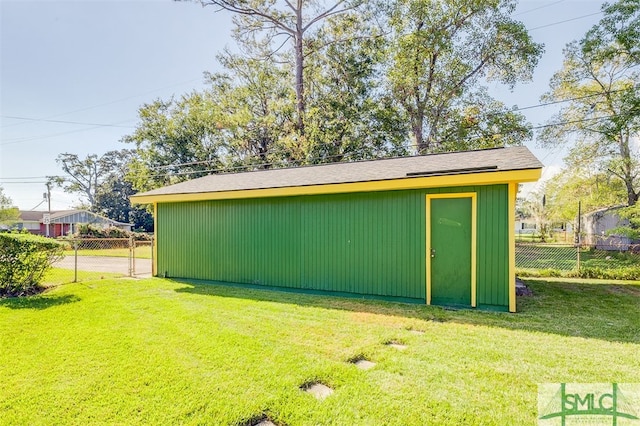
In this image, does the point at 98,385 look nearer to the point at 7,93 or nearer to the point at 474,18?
the point at 7,93

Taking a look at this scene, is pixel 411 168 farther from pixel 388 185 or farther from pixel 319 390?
pixel 319 390

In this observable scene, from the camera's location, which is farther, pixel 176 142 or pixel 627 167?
pixel 176 142

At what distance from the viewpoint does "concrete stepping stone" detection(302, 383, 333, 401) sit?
2.49 m

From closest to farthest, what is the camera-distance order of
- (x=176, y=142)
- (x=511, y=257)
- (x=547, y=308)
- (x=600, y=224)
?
(x=511, y=257)
(x=547, y=308)
(x=600, y=224)
(x=176, y=142)

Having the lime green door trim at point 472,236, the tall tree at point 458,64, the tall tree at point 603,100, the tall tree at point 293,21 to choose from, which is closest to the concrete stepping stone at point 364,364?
the lime green door trim at point 472,236

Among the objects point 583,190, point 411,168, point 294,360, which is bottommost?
point 294,360

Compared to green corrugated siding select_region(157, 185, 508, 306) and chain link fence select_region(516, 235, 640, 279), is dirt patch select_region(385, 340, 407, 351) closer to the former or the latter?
green corrugated siding select_region(157, 185, 508, 306)

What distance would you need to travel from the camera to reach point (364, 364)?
308 centimetres

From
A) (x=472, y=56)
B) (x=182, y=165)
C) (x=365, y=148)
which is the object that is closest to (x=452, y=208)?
(x=365, y=148)

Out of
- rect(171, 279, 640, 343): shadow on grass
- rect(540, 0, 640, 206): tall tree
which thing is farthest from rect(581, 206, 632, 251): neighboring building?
rect(171, 279, 640, 343): shadow on grass

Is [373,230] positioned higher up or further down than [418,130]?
further down

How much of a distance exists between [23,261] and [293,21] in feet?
54.7

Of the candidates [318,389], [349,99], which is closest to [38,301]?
[318,389]

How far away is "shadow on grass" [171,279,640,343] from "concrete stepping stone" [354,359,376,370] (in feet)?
5.71
